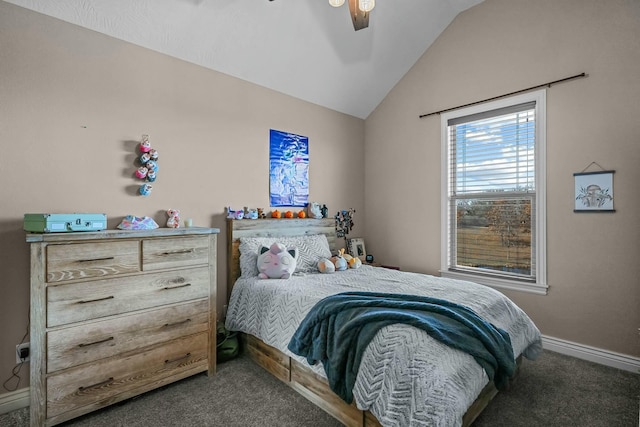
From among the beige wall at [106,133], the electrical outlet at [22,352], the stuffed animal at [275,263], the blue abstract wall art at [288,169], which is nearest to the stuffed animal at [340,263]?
the stuffed animal at [275,263]

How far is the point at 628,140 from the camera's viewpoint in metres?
2.38

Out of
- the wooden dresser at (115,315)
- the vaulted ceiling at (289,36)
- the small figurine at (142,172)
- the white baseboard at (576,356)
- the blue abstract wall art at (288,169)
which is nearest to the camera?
the wooden dresser at (115,315)

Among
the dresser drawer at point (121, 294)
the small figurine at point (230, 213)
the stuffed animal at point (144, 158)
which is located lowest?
the dresser drawer at point (121, 294)

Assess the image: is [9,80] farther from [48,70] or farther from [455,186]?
[455,186]

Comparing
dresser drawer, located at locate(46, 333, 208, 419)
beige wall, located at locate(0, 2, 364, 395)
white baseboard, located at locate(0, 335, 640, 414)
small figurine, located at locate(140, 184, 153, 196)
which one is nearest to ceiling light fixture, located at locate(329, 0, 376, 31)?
beige wall, located at locate(0, 2, 364, 395)

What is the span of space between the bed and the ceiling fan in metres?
1.74

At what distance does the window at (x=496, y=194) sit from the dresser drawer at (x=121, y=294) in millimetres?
2595

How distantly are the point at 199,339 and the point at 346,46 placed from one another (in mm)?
3012

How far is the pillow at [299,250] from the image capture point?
8.92 ft

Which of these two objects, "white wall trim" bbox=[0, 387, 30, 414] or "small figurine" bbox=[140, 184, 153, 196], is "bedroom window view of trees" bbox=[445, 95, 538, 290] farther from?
"white wall trim" bbox=[0, 387, 30, 414]

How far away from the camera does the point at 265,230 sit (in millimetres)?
3064

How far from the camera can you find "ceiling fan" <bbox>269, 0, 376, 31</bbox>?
175cm

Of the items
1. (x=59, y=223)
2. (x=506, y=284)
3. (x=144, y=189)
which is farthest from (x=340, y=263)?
(x=59, y=223)

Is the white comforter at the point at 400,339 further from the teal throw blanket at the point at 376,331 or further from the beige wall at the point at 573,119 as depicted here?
the beige wall at the point at 573,119
